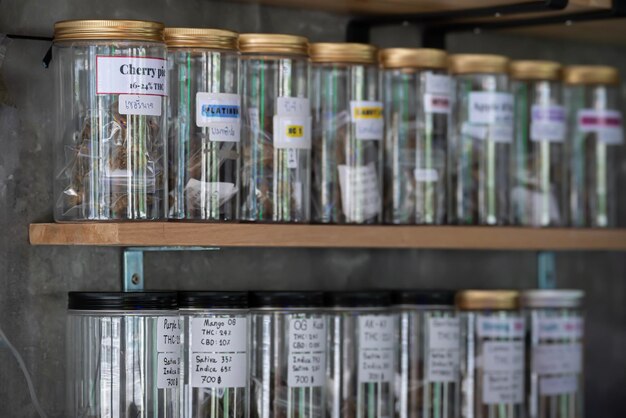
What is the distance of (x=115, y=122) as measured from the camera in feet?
4.94

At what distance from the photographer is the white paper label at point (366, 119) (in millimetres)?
1754

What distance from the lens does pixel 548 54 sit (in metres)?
2.32

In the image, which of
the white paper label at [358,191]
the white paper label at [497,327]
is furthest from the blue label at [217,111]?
the white paper label at [497,327]

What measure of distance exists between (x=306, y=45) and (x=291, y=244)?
0.97 feet

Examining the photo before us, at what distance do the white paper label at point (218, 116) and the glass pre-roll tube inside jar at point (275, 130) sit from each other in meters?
0.05

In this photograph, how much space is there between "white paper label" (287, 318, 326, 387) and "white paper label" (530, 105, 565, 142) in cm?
54

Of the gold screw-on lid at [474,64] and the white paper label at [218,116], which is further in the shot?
the gold screw-on lid at [474,64]

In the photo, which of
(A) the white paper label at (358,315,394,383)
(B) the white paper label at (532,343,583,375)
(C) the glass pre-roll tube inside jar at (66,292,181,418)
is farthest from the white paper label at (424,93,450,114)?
(C) the glass pre-roll tube inside jar at (66,292,181,418)

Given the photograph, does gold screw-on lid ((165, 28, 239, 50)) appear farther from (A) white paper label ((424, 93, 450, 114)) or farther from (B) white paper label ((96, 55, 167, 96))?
(A) white paper label ((424, 93, 450, 114))

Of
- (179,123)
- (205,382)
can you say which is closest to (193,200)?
(179,123)

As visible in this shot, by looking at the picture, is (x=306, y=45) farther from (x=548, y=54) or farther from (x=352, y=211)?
(x=548, y=54)

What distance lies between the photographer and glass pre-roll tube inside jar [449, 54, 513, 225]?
1899 millimetres

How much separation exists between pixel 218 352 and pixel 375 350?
0.27m

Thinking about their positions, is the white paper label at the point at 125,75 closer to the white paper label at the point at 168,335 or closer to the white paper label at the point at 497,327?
the white paper label at the point at 168,335
